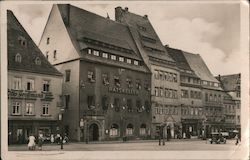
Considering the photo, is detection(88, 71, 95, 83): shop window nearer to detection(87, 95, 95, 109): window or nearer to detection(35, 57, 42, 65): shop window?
detection(87, 95, 95, 109): window

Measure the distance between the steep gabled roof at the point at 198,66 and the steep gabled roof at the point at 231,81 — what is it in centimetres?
6

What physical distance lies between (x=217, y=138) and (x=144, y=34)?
0.85 metres

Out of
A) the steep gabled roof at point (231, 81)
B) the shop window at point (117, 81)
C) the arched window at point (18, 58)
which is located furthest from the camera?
the shop window at point (117, 81)

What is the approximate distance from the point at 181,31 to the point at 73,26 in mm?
720

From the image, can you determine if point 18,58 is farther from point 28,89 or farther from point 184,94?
point 184,94

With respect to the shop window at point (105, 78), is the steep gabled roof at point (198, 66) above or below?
above

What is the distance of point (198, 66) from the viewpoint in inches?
134

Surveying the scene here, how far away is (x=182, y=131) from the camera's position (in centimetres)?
351

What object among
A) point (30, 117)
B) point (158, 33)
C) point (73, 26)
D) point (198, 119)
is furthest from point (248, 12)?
point (30, 117)

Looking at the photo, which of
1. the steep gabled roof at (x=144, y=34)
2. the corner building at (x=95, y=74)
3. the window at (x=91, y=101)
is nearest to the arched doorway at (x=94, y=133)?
the corner building at (x=95, y=74)

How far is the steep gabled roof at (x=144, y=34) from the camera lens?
3.35m

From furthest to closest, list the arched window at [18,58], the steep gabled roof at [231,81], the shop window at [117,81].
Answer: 1. the shop window at [117,81]
2. the arched window at [18,58]
3. the steep gabled roof at [231,81]

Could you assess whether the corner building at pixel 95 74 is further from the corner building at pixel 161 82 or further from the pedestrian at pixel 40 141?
the pedestrian at pixel 40 141

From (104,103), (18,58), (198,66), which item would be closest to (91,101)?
(104,103)
